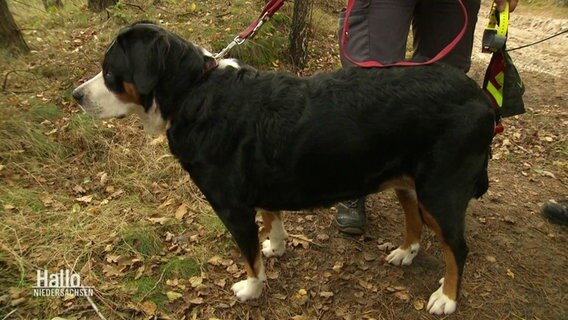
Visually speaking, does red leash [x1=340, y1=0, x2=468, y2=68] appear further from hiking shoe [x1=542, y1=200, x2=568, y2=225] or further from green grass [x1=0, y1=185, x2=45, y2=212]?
green grass [x1=0, y1=185, x2=45, y2=212]

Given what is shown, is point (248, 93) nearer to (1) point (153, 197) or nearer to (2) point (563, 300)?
(1) point (153, 197)

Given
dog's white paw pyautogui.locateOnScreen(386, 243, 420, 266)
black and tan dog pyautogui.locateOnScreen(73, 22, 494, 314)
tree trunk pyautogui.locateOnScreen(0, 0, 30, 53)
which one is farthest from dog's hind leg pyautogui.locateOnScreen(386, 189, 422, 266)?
tree trunk pyautogui.locateOnScreen(0, 0, 30, 53)

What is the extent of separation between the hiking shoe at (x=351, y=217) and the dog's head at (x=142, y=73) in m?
1.64

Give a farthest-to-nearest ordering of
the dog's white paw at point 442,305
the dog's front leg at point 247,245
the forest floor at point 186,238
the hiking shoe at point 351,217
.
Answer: the hiking shoe at point 351,217 → the forest floor at point 186,238 → the dog's white paw at point 442,305 → the dog's front leg at point 247,245

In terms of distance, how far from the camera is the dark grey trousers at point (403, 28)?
284 cm

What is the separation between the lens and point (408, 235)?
10.5ft

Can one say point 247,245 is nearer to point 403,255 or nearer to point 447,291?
point 403,255

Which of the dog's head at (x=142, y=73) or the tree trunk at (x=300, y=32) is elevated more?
the dog's head at (x=142, y=73)

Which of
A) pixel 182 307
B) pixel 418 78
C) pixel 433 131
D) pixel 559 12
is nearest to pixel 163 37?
pixel 418 78

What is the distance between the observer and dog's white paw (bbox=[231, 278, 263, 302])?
2.90 metres

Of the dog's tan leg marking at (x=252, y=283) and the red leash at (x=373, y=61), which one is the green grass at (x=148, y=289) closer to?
the dog's tan leg marking at (x=252, y=283)

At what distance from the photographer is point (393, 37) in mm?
2873

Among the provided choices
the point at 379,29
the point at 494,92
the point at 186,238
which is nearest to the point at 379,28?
the point at 379,29


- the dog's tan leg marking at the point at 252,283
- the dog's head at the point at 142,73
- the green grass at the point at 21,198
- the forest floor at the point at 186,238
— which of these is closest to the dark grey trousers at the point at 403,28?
the dog's head at the point at 142,73
